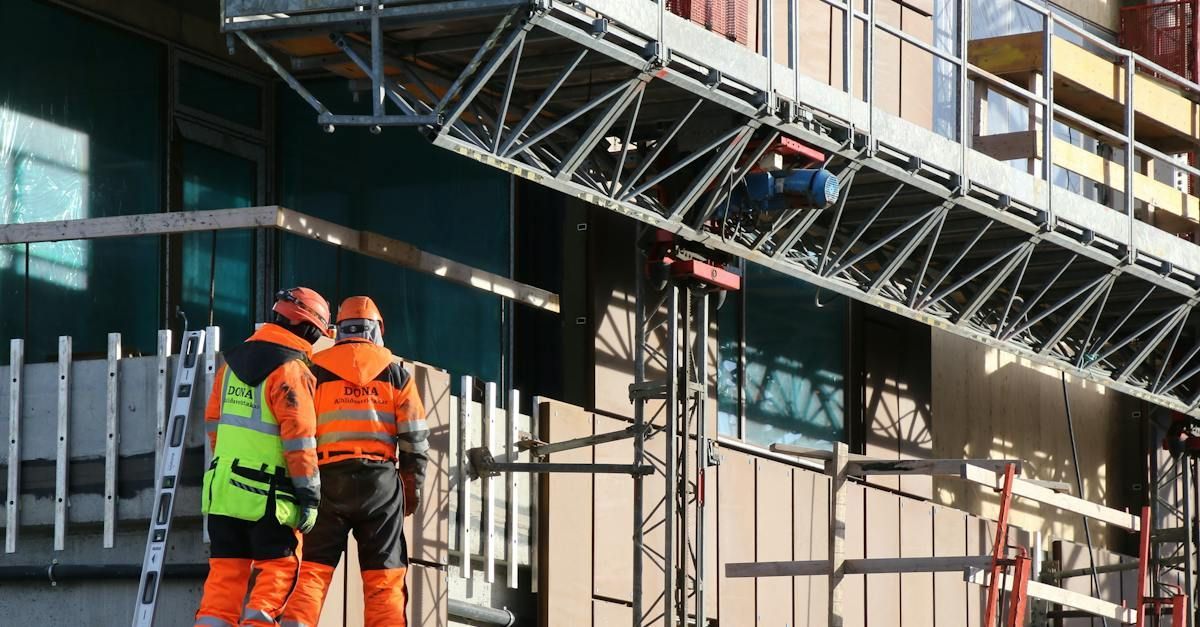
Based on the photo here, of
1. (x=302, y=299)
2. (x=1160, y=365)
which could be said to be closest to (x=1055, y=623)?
(x=1160, y=365)

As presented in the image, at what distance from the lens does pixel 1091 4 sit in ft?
91.7

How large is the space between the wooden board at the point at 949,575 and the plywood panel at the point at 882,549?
872 mm

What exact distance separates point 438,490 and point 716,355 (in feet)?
17.6

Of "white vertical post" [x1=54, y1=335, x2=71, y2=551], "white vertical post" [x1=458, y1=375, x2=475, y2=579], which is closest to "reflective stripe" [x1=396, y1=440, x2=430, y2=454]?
"white vertical post" [x1=54, y1=335, x2=71, y2=551]

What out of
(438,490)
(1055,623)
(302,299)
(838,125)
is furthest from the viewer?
(1055,623)

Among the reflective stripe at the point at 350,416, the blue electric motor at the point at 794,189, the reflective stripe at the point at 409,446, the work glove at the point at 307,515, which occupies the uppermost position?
the blue electric motor at the point at 794,189

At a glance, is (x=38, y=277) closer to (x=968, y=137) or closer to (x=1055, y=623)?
(x=968, y=137)

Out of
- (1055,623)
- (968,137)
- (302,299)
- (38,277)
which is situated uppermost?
(968,137)

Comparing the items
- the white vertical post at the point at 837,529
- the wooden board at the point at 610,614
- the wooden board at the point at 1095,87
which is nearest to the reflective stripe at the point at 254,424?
the white vertical post at the point at 837,529

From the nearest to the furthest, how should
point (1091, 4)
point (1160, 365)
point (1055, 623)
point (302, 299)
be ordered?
point (302, 299), point (1160, 365), point (1055, 623), point (1091, 4)

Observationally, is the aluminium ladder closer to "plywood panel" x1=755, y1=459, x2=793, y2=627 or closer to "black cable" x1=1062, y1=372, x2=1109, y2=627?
"plywood panel" x1=755, y1=459, x2=793, y2=627

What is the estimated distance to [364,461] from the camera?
13.1m

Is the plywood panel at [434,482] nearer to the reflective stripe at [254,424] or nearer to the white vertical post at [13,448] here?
the white vertical post at [13,448]

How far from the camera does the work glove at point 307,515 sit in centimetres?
1224
